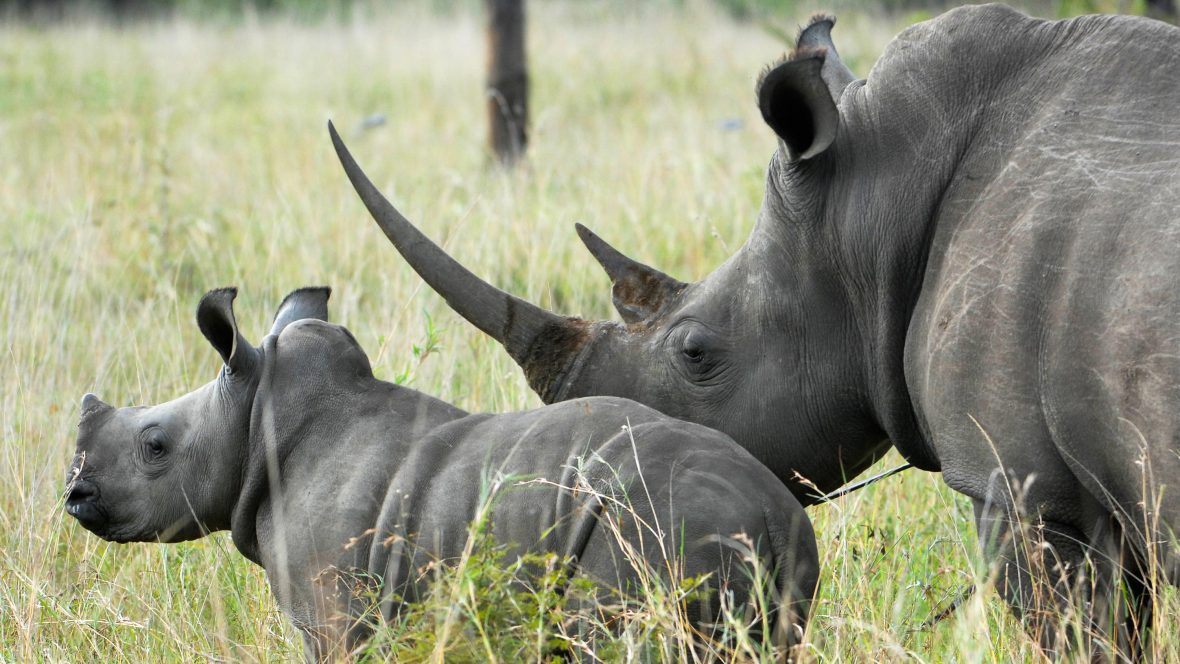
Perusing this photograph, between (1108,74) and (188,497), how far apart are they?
237cm

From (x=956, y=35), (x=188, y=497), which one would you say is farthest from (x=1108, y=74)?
(x=188, y=497)

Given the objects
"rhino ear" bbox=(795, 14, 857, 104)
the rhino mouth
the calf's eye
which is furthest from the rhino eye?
"rhino ear" bbox=(795, 14, 857, 104)

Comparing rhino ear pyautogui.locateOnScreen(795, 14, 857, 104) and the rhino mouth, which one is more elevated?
rhino ear pyautogui.locateOnScreen(795, 14, 857, 104)

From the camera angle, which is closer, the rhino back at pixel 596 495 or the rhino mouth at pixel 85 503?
the rhino back at pixel 596 495

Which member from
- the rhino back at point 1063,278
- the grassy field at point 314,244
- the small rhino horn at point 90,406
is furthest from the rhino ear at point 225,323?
the rhino back at point 1063,278

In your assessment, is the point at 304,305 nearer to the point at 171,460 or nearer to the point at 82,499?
the point at 171,460

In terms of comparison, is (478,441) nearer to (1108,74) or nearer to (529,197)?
(1108,74)

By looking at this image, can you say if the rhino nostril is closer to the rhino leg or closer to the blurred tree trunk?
the rhino leg

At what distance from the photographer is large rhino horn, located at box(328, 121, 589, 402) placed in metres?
4.02

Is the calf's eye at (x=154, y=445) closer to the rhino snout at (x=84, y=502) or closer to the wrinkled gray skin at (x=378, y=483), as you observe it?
the wrinkled gray skin at (x=378, y=483)

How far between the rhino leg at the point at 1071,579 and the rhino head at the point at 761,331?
60 cm

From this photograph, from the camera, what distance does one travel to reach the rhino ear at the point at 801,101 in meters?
3.61

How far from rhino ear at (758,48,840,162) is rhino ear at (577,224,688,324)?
59 centimetres

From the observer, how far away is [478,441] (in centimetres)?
354
